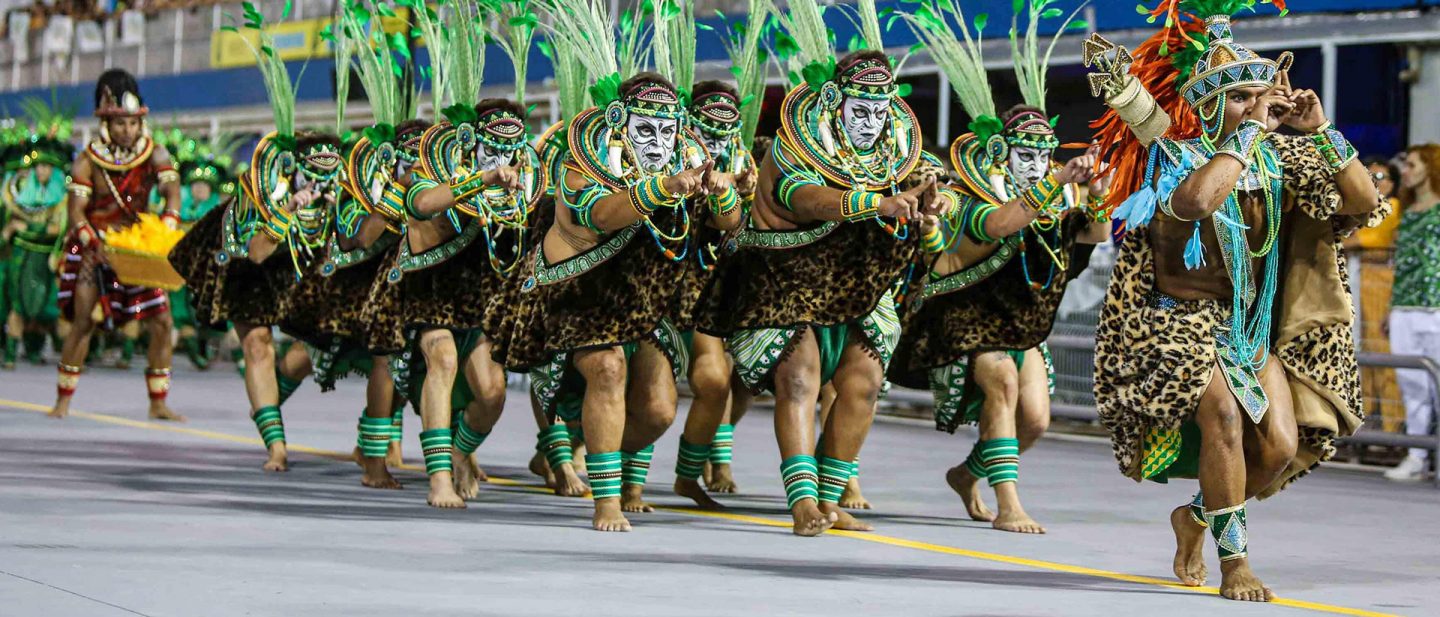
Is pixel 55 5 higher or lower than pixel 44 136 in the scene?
higher

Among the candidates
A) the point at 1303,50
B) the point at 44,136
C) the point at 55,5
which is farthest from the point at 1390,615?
the point at 55,5

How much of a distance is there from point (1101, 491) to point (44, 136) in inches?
424

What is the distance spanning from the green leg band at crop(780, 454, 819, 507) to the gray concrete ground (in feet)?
0.59


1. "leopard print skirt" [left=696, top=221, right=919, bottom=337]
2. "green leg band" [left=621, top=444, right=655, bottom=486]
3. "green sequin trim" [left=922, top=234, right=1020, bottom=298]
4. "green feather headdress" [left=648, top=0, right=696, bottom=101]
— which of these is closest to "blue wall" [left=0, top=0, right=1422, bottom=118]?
"green feather headdress" [left=648, top=0, right=696, bottom=101]

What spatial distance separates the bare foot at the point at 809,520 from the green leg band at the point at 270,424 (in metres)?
3.22

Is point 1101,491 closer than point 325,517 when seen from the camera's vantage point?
No

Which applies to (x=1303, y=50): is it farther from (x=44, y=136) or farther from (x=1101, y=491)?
(x=44, y=136)

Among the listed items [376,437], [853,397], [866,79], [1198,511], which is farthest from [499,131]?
[1198,511]

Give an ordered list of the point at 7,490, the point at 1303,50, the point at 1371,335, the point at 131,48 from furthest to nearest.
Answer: the point at 131,48, the point at 1303,50, the point at 1371,335, the point at 7,490

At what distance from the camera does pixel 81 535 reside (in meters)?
6.75

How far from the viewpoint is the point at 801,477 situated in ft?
24.2

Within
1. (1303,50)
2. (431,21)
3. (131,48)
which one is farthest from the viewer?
(131,48)

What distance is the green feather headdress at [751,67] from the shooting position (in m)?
8.41

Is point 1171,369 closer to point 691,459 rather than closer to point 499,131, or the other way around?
point 691,459
